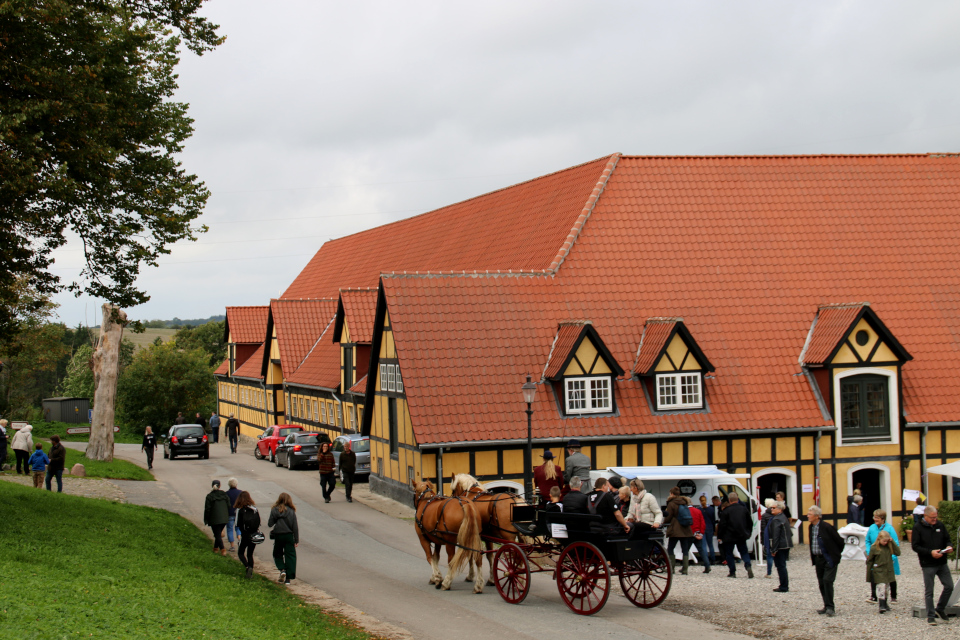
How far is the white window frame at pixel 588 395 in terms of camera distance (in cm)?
2469

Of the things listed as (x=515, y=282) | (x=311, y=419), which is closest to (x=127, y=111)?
(x=515, y=282)

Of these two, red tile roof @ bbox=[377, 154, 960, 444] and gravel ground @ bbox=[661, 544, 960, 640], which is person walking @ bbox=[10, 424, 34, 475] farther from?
gravel ground @ bbox=[661, 544, 960, 640]

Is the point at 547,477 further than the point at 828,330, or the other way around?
the point at 828,330

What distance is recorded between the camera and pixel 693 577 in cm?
1783

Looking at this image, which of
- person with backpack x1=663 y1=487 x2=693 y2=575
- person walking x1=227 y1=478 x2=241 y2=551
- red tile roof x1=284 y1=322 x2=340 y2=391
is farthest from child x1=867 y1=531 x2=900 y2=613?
red tile roof x1=284 y1=322 x2=340 y2=391

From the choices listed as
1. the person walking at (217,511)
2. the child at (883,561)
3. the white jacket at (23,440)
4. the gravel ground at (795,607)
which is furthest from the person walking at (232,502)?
the white jacket at (23,440)

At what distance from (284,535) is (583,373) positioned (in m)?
11.0

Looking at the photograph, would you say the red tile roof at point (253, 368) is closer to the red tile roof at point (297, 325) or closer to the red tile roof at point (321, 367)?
the red tile roof at point (297, 325)

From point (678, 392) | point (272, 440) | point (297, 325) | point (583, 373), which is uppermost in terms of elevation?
point (297, 325)

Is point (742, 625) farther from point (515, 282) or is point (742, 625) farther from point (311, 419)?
point (311, 419)

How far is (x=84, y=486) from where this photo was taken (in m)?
27.6

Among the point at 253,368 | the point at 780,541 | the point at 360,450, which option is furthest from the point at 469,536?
the point at 253,368

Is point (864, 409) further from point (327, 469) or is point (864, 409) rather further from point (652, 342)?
point (327, 469)

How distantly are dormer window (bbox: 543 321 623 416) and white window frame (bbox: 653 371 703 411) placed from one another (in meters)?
1.15
